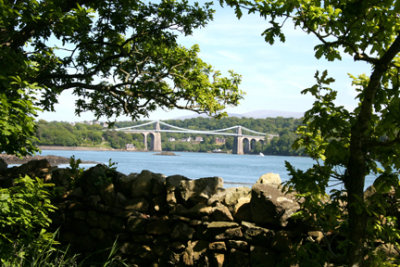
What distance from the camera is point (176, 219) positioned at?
16.0ft

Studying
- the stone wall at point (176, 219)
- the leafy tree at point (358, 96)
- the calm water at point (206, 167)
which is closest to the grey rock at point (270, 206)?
the stone wall at point (176, 219)

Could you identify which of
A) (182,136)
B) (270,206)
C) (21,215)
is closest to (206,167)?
(270,206)

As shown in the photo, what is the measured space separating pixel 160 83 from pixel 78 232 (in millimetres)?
2853

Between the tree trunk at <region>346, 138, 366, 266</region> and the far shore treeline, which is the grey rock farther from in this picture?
the far shore treeline

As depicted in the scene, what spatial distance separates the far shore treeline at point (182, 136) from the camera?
83.1 feet

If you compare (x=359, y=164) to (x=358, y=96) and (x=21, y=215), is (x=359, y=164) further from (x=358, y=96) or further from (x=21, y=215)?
(x=21, y=215)

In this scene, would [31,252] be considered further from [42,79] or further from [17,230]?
[42,79]

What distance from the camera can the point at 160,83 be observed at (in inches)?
266

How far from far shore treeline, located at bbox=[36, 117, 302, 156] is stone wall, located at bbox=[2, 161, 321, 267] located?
984 centimetres

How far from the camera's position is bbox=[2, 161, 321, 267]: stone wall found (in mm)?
4371

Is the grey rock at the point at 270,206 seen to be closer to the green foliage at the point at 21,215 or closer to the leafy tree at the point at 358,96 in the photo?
the leafy tree at the point at 358,96

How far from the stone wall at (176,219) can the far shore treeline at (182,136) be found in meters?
9.84

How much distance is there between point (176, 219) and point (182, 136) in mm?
47364

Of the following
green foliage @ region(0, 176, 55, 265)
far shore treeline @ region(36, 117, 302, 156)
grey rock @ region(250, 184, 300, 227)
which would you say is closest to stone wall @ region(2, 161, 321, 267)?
grey rock @ region(250, 184, 300, 227)
